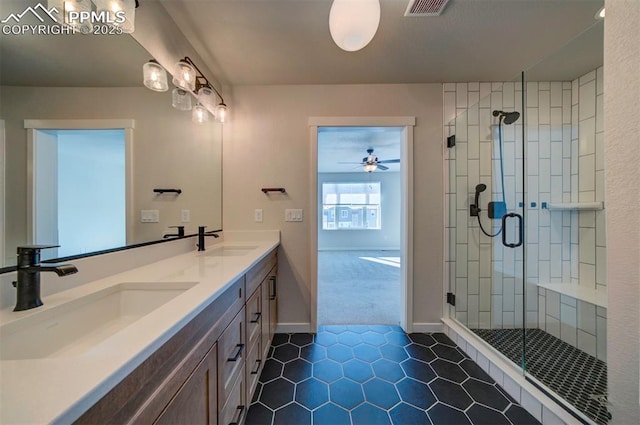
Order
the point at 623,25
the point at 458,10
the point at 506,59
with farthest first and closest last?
the point at 506,59 → the point at 458,10 → the point at 623,25

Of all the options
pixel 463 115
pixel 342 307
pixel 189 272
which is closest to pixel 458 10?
pixel 463 115

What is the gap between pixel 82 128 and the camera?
0.97 metres

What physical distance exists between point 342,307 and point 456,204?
1705 millimetres

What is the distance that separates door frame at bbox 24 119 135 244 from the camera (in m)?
0.77

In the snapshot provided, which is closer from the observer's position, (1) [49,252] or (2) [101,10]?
(1) [49,252]

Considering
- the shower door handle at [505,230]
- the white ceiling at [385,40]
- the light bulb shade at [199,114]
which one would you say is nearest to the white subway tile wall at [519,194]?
the shower door handle at [505,230]

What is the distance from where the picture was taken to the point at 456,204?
7.20ft

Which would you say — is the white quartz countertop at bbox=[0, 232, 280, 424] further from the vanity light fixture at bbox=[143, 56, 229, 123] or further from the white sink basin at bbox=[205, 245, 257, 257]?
the vanity light fixture at bbox=[143, 56, 229, 123]

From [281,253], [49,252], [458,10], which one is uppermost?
[458,10]

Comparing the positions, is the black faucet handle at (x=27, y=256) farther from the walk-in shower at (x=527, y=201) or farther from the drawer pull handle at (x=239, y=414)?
the walk-in shower at (x=527, y=201)

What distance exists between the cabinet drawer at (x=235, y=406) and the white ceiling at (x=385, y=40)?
2.08 meters

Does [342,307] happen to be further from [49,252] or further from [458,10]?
[458,10]

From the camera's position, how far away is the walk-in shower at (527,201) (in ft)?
6.49

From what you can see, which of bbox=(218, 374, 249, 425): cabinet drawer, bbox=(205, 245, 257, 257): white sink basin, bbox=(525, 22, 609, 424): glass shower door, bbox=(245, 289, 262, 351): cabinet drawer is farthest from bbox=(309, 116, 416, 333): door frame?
bbox=(218, 374, 249, 425): cabinet drawer
